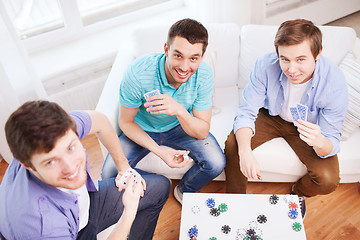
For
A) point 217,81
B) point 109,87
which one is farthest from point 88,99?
point 217,81

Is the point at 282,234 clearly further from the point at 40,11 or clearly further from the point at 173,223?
the point at 40,11

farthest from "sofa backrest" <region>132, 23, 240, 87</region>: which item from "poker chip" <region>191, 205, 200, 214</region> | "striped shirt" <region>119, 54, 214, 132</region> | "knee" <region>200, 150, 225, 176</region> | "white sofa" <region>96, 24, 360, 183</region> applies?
"poker chip" <region>191, 205, 200, 214</region>

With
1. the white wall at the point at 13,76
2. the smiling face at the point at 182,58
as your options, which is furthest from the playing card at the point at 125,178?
the white wall at the point at 13,76

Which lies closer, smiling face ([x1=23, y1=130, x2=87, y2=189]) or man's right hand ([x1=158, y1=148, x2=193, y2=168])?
smiling face ([x1=23, y1=130, x2=87, y2=189])

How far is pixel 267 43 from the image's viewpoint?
2043mm

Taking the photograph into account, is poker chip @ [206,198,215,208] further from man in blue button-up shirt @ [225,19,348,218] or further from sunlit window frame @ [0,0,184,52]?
sunlit window frame @ [0,0,184,52]

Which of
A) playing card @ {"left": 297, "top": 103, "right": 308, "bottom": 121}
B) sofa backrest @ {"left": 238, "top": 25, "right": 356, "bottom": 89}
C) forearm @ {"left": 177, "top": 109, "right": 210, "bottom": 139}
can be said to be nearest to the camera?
playing card @ {"left": 297, "top": 103, "right": 308, "bottom": 121}

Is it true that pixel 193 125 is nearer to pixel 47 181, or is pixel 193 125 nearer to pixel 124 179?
pixel 124 179

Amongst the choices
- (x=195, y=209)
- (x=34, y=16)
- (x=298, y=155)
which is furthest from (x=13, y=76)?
(x=298, y=155)

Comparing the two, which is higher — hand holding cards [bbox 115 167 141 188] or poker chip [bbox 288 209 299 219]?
hand holding cards [bbox 115 167 141 188]

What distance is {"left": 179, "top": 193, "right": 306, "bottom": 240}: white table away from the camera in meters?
1.46

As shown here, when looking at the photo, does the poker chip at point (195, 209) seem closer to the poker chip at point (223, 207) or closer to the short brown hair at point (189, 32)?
the poker chip at point (223, 207)

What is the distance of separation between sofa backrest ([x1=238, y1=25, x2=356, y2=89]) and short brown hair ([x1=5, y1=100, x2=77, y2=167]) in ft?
4.60

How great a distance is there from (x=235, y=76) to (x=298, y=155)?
714 millimetres
